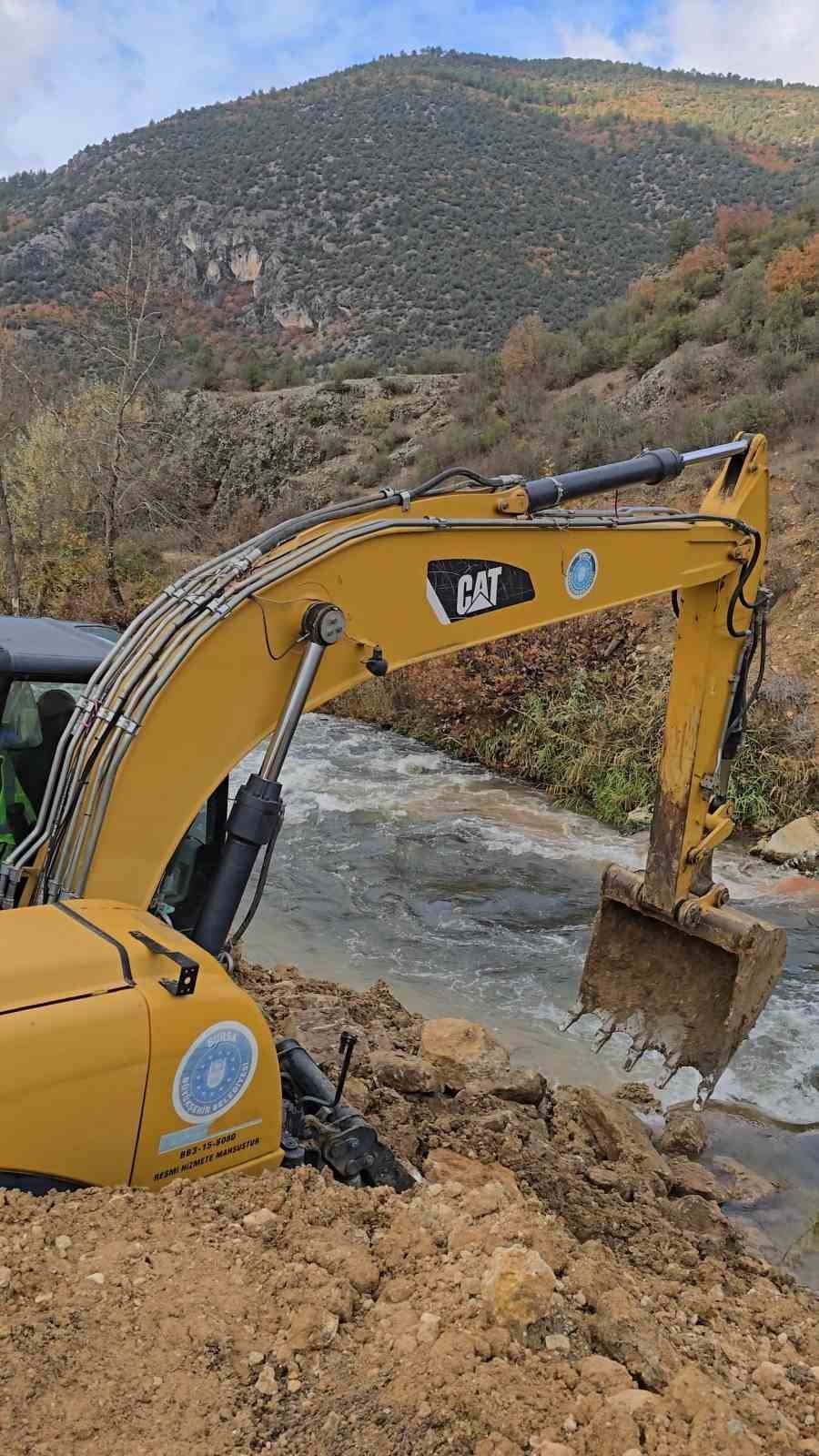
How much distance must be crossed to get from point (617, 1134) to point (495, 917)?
12.9 ft

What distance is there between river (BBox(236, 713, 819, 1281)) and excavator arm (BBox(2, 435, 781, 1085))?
5.37 ft

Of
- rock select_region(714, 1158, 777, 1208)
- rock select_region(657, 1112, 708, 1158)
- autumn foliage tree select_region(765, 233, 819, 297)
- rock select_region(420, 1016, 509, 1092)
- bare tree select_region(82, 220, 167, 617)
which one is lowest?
rock select_region(714, 1158, 777, 1208)

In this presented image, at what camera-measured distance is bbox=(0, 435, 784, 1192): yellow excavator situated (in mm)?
2717

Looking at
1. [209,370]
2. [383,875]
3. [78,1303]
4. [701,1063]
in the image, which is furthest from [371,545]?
[209,370]

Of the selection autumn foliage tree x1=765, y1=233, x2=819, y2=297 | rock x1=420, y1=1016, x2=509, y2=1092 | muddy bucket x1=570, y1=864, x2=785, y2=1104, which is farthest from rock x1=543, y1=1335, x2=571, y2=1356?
→ autumn foliage tree x1=765, y1=233, x2=819, y2=297

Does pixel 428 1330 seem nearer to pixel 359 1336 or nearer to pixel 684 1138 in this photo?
pixel 359 1336

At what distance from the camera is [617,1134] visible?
16.8 feet

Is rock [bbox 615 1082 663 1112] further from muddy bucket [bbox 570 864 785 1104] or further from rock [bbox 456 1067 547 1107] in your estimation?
rock [bbox 456 1067 547 1107]

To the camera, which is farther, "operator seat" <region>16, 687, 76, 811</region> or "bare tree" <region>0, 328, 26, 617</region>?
"bare tree" <region>0, 328, 26, 617</region>

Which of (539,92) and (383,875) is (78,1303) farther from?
(539,92)

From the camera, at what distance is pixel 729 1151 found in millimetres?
5734

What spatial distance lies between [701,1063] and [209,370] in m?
32.5

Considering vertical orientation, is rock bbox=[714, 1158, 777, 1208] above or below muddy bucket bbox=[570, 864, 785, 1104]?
below

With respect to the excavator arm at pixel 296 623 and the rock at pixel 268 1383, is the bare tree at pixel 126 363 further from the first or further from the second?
the rock at pixel 268 1383
